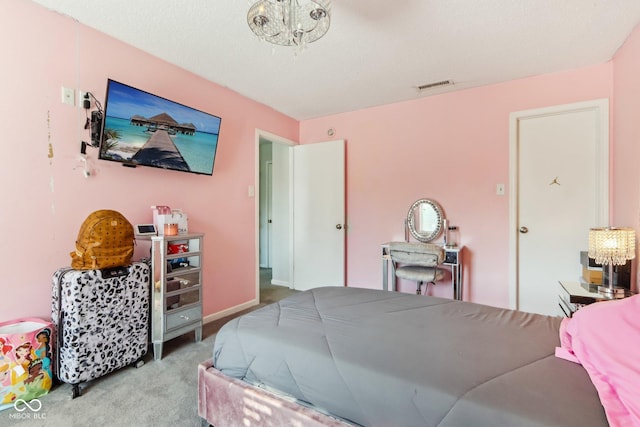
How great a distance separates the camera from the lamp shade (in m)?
1.93

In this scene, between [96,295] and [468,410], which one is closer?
[468,410]

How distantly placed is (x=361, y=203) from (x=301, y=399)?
2808mm

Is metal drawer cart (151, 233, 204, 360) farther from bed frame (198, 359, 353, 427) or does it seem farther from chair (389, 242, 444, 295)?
chair (389, 242, 444, 295)

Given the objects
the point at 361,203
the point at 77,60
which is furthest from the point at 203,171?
the point at 361,203

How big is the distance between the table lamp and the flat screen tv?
3165 mm

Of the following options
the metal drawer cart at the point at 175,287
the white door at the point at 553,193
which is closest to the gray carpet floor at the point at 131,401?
the metal drawer cart at the point at 175,287

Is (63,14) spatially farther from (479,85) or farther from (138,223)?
(479,85)

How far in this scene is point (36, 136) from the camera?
186cm

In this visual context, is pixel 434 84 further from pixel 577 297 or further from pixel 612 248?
pixel 577 297

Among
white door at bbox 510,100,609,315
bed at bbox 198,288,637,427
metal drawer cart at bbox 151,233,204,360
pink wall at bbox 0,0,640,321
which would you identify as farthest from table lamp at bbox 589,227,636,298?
metal drawer cart at bbox 151,233,204,360

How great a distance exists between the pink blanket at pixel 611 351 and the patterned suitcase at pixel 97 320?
2412 mm

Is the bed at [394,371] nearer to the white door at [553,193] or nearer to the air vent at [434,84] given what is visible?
the white door at [553,193]

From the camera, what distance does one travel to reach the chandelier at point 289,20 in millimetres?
1490

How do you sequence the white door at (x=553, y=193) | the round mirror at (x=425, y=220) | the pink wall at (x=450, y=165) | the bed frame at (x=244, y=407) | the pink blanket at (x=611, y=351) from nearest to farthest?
the pink blanket at (x=611, y=351) < the bed frame at (x=244, y=407) < the white door at (x=553, y=193) < the pink wall at (x=450, y=165) < the round mirror at (x=425, y=220)
